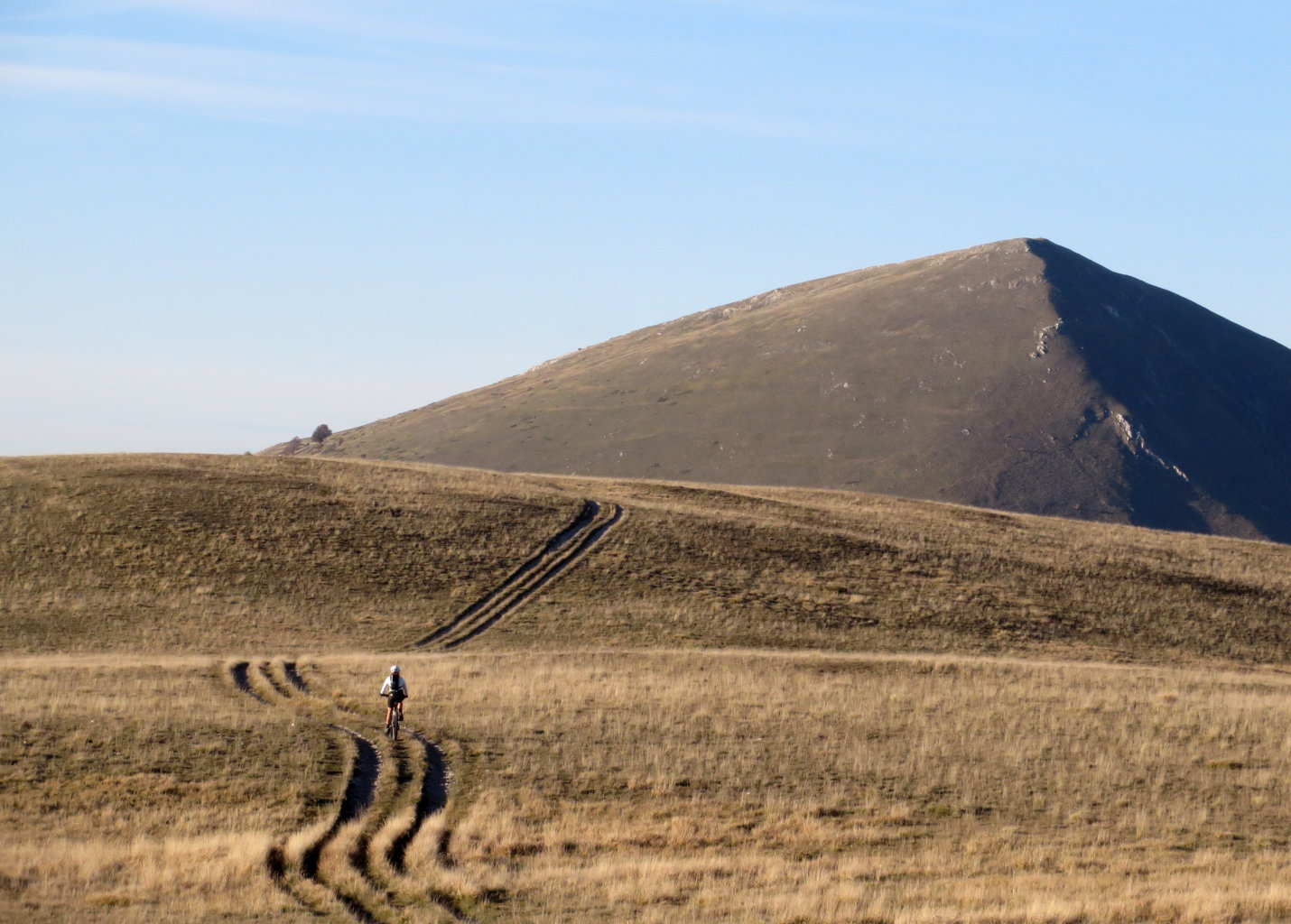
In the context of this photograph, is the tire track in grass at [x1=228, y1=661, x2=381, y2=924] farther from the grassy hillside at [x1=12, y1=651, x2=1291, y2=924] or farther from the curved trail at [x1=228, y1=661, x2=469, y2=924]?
the grassy hillside at [x1=12, y1=651, x2=1291, y2=924]

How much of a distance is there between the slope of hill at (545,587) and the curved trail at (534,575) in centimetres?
45

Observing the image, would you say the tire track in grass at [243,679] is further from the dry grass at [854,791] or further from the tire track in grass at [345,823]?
the dry grass at [854,791]

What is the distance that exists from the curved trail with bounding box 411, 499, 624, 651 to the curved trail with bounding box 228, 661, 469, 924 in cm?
1272

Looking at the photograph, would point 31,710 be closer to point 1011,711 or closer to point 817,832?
point 817,832

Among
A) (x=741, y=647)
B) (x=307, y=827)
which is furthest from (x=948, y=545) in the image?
(x=307, y=827)

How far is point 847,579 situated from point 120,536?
3046 cm

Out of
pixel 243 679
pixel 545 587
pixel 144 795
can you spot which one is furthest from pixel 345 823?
pixel 545 587

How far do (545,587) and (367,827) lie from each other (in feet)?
96.6

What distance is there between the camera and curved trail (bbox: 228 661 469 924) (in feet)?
52.9

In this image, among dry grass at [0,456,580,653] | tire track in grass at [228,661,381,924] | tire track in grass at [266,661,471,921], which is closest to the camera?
tire track in grass at [228,661,381,924]

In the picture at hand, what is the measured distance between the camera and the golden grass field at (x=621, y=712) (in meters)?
17.3

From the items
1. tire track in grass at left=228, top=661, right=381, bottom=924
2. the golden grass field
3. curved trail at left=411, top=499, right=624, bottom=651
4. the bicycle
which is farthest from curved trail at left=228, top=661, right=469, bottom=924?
curved trail at left=411, top=499, right=624, bottom=651

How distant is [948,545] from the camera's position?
60.2 meters

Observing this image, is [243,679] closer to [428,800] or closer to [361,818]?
[428,800]
